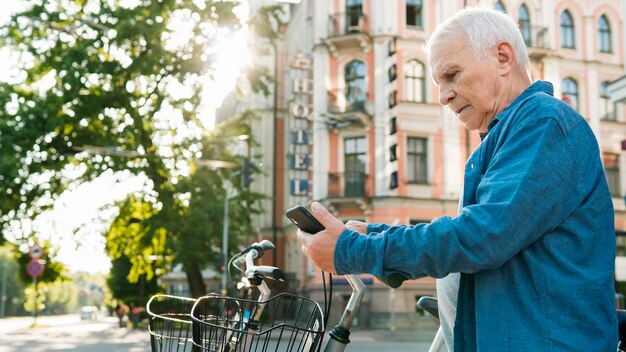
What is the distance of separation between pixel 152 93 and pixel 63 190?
3.35m

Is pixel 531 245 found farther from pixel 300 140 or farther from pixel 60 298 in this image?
pixel 60 298

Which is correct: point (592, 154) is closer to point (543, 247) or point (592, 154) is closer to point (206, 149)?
point (543, 247)

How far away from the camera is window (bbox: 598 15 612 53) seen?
30766 millimetres

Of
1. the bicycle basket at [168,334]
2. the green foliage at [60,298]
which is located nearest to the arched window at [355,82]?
the bicycle basket at [168,334]

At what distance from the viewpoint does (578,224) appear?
1.57m

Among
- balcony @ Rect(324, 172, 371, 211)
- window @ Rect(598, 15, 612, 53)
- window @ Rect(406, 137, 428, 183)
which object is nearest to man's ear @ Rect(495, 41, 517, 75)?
balcony @ Rect(324, 172, 371, 211)

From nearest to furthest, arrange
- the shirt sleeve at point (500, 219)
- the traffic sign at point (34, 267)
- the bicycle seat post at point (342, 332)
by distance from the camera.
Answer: the shirt sleeve at point (500, 219) → the bicycle seat post at point (342, 332) → the traffic sign at point (34, 267)

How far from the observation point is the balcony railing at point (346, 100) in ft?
93.1

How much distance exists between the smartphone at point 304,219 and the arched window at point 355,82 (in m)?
27.1

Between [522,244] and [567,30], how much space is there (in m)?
31.0

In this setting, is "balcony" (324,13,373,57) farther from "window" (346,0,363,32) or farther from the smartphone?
the smartphone

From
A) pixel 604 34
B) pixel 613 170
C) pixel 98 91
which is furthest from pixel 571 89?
pixel 98 91

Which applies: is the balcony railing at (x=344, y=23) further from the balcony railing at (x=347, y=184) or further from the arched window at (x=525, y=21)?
the arched window at (x=525, y=21)

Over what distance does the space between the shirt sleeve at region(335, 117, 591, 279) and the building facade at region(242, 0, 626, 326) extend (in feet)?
81.4
